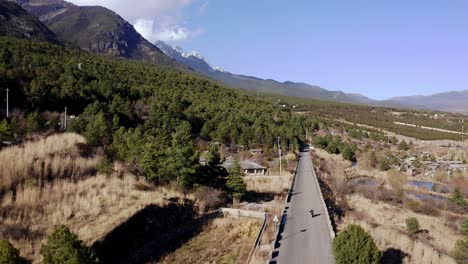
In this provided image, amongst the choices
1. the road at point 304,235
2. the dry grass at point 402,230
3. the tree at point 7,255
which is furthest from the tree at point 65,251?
the dry grass at point 402,230

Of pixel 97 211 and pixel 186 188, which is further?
pixel 186 188

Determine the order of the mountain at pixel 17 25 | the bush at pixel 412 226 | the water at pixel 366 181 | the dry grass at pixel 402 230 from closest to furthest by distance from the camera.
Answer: the dry grass at pixel 402 230, the bush at pixel 412 226, the water at pixel 366 181, the mountain at pixel 17 25

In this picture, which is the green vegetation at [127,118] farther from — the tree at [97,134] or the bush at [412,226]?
the bush at [412,226]

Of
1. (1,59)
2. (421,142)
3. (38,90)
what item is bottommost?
(421,142)

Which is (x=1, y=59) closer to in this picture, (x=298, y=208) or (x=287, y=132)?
(x=287, y=132)

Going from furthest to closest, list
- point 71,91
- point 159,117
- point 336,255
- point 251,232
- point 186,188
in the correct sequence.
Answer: point 159,117
point 71,91
point 186,188
point 251,232
point 336,255

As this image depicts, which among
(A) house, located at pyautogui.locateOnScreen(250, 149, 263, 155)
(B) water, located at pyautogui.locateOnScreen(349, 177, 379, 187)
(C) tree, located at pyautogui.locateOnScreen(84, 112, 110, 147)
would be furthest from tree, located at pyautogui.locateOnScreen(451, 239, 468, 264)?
(A) house, located at pyautogui.locateOnScreen(250, 149, 263, 155)

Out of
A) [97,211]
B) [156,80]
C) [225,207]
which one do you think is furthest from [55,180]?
[156,80]
